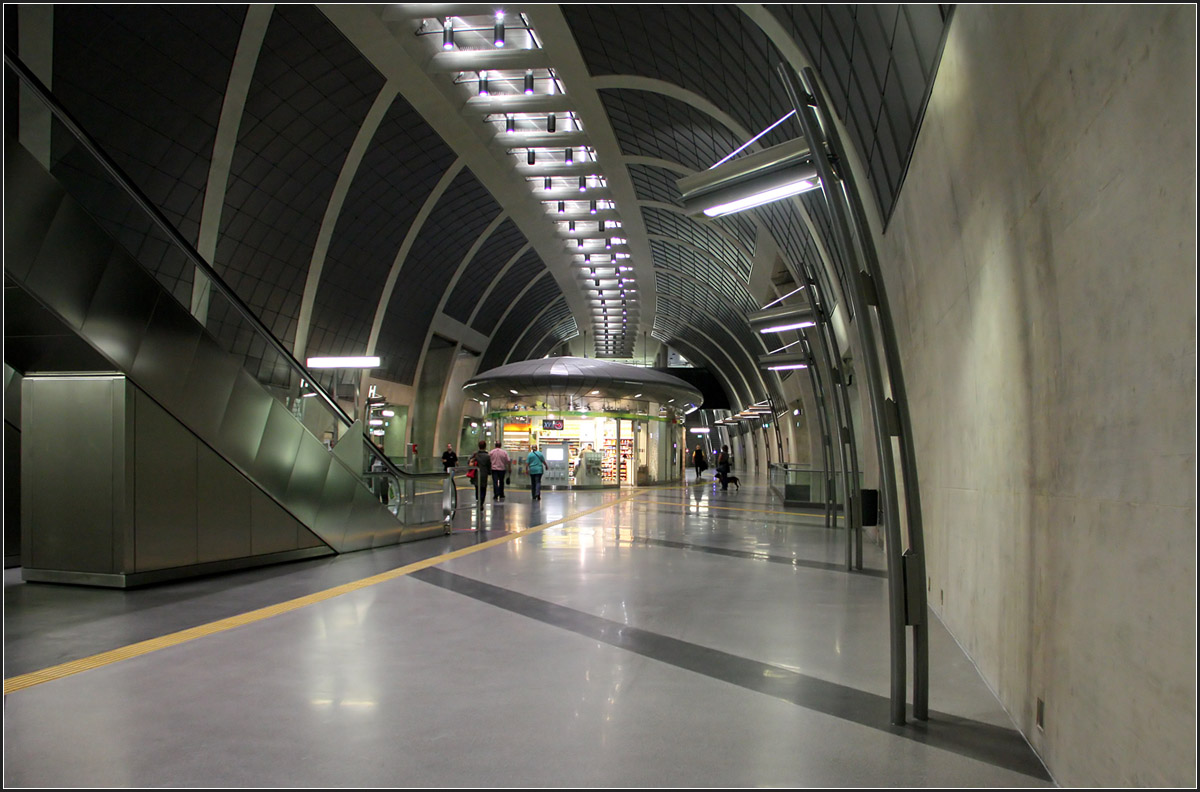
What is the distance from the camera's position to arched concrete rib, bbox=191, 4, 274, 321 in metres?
19.3

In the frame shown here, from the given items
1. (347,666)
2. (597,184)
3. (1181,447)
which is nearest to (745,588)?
(347,666)

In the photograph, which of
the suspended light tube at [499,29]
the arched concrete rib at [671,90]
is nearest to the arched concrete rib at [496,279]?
the arched concrete rib at [671,90]

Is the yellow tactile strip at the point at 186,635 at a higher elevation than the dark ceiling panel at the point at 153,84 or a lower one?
lower

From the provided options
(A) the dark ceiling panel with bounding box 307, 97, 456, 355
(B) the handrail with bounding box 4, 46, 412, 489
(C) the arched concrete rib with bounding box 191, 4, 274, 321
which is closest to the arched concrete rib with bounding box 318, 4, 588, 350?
(A) the dark ceiling panel with bounding box 307, 97, 456, 355

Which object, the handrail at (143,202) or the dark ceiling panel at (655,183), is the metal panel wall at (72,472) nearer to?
the handrail at (143,202)

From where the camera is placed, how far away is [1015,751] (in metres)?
3.48

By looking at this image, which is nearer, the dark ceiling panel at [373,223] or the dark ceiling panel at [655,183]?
the dark ceiling panel at [373,223]

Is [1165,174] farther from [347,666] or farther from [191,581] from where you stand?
[191,581]

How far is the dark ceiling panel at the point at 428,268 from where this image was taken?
3228 centimetres

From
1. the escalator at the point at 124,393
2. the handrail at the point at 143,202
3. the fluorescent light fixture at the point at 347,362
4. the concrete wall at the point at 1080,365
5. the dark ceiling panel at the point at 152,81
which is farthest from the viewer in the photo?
the fluorescent light fixture at the point at 347,362

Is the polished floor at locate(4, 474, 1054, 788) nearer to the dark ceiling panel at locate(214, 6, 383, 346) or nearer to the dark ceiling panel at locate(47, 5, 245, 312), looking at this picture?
the dark ceiling panel at locate(47, 5, 245, 312)

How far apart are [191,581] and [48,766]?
5011 mm

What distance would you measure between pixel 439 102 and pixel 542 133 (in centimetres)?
361

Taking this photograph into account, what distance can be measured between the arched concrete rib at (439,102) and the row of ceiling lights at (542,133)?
489mm
